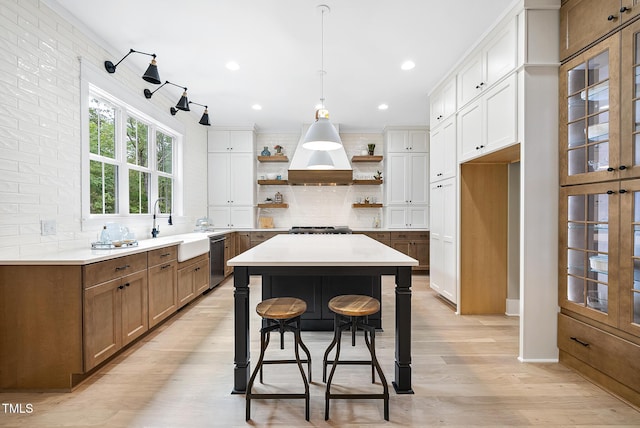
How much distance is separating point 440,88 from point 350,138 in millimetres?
2521

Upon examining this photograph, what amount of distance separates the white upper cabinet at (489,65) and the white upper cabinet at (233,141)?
3880mm

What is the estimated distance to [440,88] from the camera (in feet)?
13.0

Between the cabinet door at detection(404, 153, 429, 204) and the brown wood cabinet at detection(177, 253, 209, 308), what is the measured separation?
3903 mm

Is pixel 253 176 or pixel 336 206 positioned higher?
pixel 253 176

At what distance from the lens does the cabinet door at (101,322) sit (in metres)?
2.04

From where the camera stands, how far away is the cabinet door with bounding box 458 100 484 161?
9.93 feet

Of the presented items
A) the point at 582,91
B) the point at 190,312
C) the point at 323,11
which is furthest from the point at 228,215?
the point at 582,91

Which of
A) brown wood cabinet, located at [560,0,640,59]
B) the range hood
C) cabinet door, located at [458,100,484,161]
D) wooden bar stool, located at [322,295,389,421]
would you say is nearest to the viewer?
wooden bar stool, located at [322,295,389,421]

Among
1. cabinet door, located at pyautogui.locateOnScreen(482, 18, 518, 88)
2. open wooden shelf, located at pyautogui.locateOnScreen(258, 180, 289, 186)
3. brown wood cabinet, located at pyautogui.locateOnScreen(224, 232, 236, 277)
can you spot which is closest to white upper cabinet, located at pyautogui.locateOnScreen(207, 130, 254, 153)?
open wooden shelf, located at pyautogui.locateOnScreen(258, 180, 289, 186)

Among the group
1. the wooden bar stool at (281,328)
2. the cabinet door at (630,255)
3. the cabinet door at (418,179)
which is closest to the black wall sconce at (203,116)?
the wooden bar stool at (281,328)

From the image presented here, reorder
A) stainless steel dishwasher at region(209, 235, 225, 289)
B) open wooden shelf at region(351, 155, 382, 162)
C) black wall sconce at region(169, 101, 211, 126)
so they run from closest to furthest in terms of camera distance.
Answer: black wall sconce at region(169, 101, 211, 126), stainless steel dishwasher at region(209, 235, 225, 289), open wooden shelf at region(351, 155, 382, 162)

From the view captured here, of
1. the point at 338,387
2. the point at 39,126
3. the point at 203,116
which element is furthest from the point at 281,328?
the point at 203,116

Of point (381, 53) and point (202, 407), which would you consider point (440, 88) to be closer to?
point (381, 53)

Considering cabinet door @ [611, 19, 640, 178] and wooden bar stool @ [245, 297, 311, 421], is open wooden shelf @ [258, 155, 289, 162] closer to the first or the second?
wooden bar stool @ [245, 297, 311, 421]
